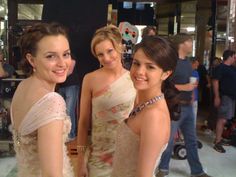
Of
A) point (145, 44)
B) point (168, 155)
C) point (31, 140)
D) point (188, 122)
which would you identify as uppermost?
point (145, 44)

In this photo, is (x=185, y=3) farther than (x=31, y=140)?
Yes

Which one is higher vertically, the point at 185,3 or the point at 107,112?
the point at 185,3

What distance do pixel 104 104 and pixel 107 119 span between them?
0.08 meters

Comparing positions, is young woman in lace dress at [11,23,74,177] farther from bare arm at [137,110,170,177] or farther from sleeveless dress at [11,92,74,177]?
bare arm at [137,110,170,177]

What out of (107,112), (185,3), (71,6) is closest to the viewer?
(107,112)

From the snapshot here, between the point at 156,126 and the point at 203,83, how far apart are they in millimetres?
6763

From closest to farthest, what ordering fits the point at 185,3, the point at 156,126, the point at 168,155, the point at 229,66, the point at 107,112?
the point at 156,126 → the point at 107,112 → the point at 168,155 → the point at 229,66 → the point at 185,3

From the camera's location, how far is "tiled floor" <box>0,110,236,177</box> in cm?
392

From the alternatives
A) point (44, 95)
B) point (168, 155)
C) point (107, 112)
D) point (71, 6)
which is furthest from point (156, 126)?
point (168, 155)

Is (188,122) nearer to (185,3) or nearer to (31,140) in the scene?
(31,140)

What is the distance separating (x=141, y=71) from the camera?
1380 millimetres

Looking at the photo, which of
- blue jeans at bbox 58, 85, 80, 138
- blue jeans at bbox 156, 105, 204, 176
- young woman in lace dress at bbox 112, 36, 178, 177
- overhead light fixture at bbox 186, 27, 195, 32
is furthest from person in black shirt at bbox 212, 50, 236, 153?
overhead light fixture at bbox 186, 27, 195, 32

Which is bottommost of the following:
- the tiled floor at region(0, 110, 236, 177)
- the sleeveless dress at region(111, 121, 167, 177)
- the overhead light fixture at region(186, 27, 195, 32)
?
the tiled floor at region(0, 110, 236, 177)

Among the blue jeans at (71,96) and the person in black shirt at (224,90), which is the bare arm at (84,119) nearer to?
the blue jeans at (71,96)
